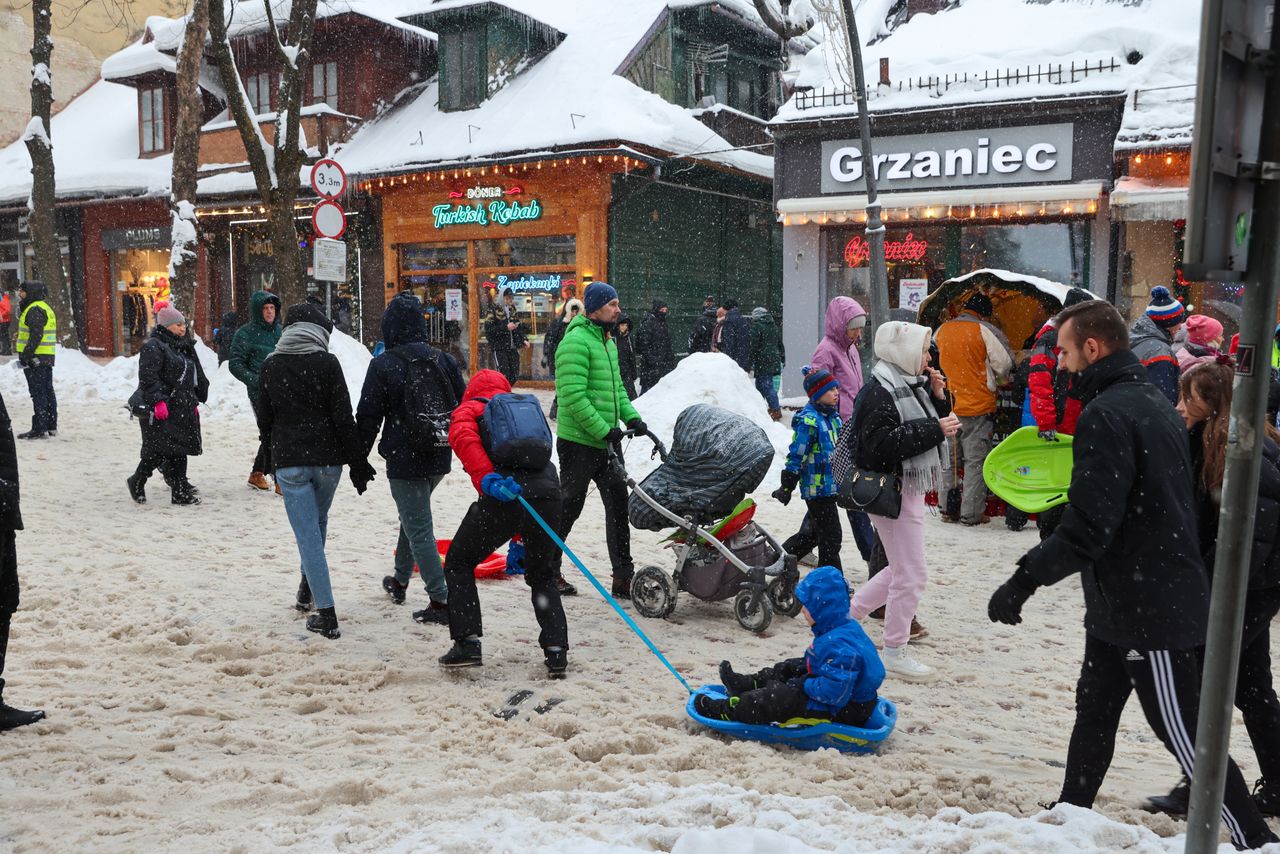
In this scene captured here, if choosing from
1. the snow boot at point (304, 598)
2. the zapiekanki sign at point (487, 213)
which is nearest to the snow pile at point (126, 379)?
the zapiekanki sign at point (487, 213)

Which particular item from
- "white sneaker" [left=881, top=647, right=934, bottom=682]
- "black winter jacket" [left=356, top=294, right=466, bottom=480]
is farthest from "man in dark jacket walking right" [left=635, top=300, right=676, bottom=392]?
"white sneaker" [left=881, top=647, right=934, bottom=682]

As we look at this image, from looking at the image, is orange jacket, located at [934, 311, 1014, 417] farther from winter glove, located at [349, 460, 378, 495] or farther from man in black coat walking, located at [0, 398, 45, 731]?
man in black coat walking, located at [0, 398, 45, 731]

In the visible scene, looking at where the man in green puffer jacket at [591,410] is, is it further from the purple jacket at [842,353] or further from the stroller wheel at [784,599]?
the purple jacket at [842,353]

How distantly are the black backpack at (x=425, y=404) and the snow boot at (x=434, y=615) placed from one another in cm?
99

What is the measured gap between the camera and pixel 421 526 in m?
6.03

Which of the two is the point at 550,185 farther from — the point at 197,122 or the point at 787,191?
the point at 197,122

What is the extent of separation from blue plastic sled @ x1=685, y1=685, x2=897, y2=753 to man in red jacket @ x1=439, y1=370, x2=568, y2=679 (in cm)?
108

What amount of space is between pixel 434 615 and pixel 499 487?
165 centimetres

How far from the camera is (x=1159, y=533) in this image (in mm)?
3184

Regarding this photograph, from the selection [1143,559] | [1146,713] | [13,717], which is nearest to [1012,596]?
[1143,559]

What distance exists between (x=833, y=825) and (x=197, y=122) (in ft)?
59.8

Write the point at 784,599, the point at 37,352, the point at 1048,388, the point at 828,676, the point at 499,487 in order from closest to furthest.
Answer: the point at 828,676 → the point at 499,487 → the point at 784,599 → the point at 1048,388 → the point at 37,352

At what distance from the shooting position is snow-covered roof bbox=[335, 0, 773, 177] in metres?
19.7

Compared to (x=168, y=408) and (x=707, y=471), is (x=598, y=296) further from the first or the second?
(x=168, y=408)
